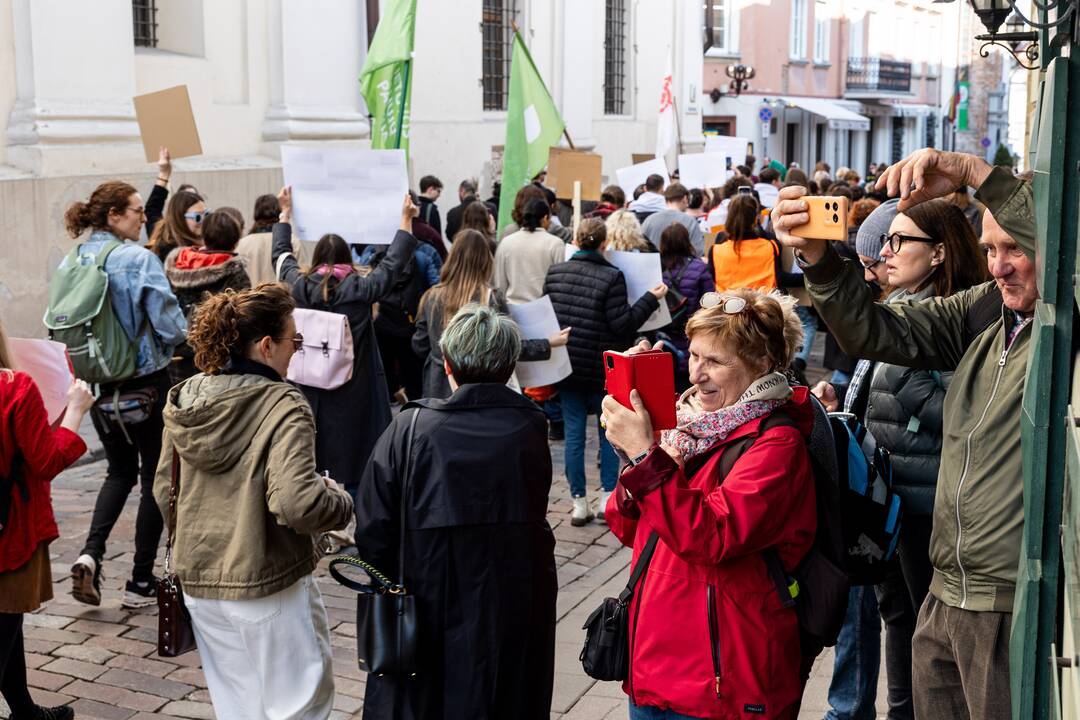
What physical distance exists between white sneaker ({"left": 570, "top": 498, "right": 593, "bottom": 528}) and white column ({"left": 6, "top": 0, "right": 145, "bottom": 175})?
6274 millimetres

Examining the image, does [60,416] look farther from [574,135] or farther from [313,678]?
[574,135]

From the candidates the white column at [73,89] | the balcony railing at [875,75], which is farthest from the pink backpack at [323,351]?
the balcony railing at [875,75]

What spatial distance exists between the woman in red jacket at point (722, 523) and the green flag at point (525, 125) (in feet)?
25.9

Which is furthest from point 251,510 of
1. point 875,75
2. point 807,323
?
point 875,75

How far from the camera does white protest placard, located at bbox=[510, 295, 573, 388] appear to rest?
7441 mm

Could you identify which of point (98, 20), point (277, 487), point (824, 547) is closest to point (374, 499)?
point (277, 487)

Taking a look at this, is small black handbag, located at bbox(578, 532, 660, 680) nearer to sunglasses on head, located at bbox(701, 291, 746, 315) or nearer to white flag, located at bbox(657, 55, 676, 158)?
sunglasses on head, located at bbox(701, 291, 746, 315)

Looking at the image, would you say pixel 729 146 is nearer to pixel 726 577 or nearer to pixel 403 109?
pixel 403 109

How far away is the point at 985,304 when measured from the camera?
360 centimetres

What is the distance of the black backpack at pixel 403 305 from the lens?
375 inches

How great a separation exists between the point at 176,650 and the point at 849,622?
7.26ft

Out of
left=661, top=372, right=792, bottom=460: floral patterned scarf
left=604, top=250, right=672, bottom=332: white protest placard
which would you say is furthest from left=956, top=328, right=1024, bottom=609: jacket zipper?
left=604, top=250, right=672, bottom=332: white protest placard

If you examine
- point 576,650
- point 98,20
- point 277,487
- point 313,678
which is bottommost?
point 576,650

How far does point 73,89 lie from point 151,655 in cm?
774
